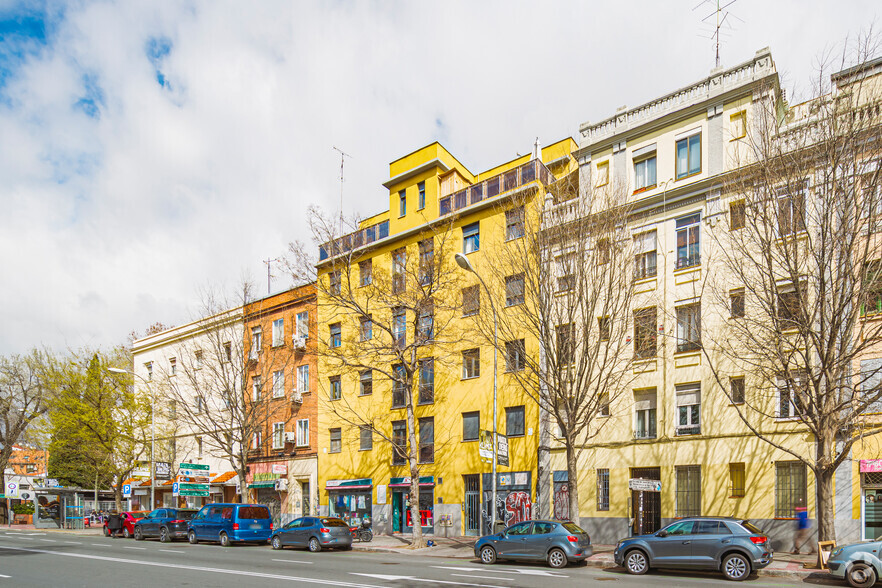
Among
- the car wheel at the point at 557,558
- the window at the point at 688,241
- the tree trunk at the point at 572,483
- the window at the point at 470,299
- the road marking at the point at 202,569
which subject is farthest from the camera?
the window at the point at 470,299

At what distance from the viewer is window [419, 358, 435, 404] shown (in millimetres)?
32500

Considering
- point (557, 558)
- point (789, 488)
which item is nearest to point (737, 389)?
point (789, 488)

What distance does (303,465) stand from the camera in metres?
37.3

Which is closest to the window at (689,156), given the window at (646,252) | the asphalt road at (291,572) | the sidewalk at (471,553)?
the window at (646,252)

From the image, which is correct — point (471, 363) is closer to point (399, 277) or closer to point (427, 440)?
point (427, 440)

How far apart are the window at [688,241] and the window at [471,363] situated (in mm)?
10216

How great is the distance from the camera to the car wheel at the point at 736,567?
15609 mm

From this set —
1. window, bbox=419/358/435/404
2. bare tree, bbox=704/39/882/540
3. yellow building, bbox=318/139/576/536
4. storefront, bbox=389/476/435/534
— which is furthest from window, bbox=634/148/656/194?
storefront, bbox=389/476/435/534

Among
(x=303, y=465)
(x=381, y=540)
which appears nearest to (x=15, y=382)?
(x=303, y=465)

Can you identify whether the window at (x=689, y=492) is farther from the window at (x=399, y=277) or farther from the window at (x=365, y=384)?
the window at (x=365, y=384)

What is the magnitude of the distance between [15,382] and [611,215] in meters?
50.7

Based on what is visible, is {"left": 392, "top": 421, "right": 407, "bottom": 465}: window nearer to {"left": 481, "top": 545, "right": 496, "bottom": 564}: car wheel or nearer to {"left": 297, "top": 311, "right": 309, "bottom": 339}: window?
{"left": 297, "top": 311, "right": 309, "bottom": 339}: window

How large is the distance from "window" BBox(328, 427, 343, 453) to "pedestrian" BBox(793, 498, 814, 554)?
22.4m

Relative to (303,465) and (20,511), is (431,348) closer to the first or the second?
(303,465)
